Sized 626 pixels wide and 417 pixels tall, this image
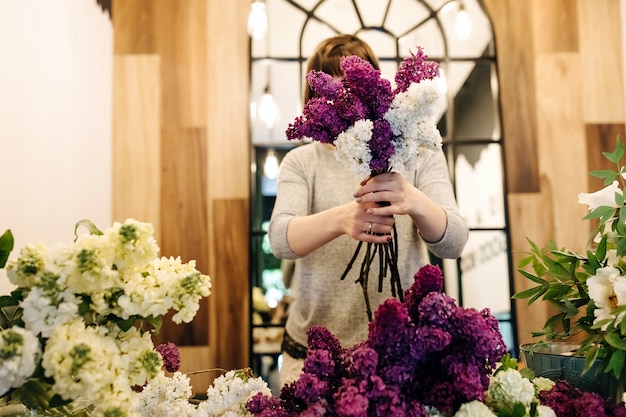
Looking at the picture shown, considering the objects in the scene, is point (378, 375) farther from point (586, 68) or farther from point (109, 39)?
point (586, 68)

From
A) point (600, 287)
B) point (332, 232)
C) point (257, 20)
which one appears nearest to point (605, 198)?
point (600, 287)

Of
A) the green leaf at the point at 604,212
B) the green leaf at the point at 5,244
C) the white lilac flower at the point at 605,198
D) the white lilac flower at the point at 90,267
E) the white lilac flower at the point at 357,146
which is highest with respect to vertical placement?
the white lilac flower at the point at 357,146

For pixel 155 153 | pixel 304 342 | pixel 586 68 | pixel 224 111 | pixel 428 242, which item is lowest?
pixel 304 342

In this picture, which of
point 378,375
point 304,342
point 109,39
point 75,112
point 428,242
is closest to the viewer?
point 378,375

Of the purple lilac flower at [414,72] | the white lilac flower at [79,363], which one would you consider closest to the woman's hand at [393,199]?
the purple lilac flower at [414,72]

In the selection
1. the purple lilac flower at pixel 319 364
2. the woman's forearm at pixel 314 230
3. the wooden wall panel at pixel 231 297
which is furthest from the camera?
the wooden wall panel at pixel 231 297

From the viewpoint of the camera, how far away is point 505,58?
2.51 m

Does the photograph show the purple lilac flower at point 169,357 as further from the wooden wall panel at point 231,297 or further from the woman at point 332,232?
the wooden wall panel at point 231,297

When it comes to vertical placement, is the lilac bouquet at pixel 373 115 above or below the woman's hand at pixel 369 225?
above

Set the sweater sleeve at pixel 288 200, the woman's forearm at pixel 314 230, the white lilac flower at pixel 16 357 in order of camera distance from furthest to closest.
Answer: the sweater sleeve at pixel 288 200 < the woman's forearm at pixel 314 230 < the white lilac flower at pixel 16 357

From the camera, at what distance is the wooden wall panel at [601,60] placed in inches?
98.3

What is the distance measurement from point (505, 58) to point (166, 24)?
152cm

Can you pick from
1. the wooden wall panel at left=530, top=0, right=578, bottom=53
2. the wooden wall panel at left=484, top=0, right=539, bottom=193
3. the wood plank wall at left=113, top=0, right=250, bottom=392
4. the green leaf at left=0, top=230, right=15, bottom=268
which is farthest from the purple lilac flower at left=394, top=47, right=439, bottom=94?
the wooden wall panel at left=530, top=0, right=578, bottom=53

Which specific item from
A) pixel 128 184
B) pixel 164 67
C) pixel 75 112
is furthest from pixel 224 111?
pixel 75 112
